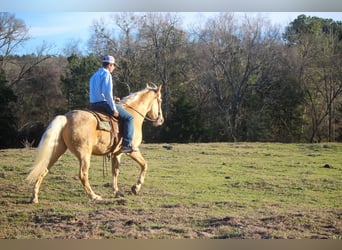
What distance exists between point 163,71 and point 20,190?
96.6 inches

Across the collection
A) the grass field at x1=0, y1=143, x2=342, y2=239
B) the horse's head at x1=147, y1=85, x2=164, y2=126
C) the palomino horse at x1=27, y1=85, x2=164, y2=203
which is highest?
the horse's head at x1=147, y1=85, x2=164, y2=126

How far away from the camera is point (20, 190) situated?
6.55m

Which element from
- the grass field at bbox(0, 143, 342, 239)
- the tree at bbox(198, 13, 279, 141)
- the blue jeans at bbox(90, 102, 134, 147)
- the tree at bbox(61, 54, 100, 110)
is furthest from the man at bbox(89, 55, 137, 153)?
the tree at bbox(198, 13, 279, 141)

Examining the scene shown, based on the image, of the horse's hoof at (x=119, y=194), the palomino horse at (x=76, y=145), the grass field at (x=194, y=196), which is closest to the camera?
the grass field at (x=194, y=196)

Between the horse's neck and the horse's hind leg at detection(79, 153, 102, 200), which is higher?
the horse's neck

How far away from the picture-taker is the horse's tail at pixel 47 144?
6.04 meters

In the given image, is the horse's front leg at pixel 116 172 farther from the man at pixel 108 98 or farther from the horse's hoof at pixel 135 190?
the man at pixel 108 98

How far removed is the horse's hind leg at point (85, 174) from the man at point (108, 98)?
1.60 ft

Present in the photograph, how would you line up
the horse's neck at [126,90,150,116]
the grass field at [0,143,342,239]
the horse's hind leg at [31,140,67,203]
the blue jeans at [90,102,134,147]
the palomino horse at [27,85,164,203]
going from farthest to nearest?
the horse's neck at [126,90,150,116] → the blue jeans at [90,102,134,147] → the horse's hind leg at [31,140,67,203] → the palomino horse at [27,85,164,203] → the grass field at [0,143,342,239]

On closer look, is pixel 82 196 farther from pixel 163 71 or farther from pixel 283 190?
pixel 283 190

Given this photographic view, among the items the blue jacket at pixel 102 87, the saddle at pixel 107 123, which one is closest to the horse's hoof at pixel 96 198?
the saddle at pixel 107 123

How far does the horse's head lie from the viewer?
6.90m

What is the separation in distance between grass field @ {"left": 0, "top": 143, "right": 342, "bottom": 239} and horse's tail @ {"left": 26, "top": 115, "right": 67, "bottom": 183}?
0.37 m

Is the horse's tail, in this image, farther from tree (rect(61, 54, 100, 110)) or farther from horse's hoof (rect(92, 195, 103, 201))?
tree (rect(61, 54, 100, 110))
